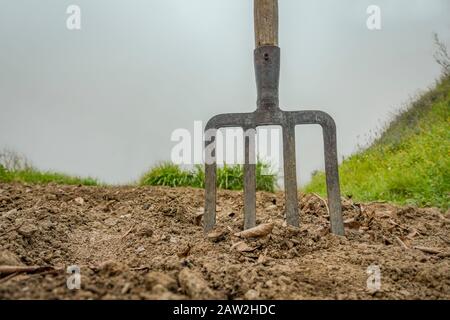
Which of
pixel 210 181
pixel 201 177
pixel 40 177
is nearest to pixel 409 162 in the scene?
pixel 201 177

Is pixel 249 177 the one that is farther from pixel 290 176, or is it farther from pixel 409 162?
pixel 409 162

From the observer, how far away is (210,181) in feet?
8.03

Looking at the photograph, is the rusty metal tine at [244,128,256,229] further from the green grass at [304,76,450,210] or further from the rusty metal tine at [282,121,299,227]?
the green grass at [304,76,450,210]

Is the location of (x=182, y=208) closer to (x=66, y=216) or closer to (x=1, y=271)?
(x=66, y=216)

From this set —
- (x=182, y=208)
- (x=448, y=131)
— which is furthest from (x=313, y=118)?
(x=448, y=131)

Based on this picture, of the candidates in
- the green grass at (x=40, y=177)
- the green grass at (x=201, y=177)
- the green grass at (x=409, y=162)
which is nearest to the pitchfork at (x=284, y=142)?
the green grass at (x=409, y=162)

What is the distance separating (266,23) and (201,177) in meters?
4.48

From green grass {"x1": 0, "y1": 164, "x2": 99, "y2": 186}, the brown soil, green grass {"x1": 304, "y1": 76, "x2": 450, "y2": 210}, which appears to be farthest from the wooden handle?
green grass {"x1": 0, "y1": 164, "x2": 99, "y2": 186}

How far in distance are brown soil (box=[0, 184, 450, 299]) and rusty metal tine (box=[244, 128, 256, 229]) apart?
0.11 metres

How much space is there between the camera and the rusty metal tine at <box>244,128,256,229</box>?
97.0 inches

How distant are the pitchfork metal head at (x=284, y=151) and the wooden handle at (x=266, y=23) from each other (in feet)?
0.79

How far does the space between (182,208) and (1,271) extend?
1.86 meters

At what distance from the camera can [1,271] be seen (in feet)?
5.18
